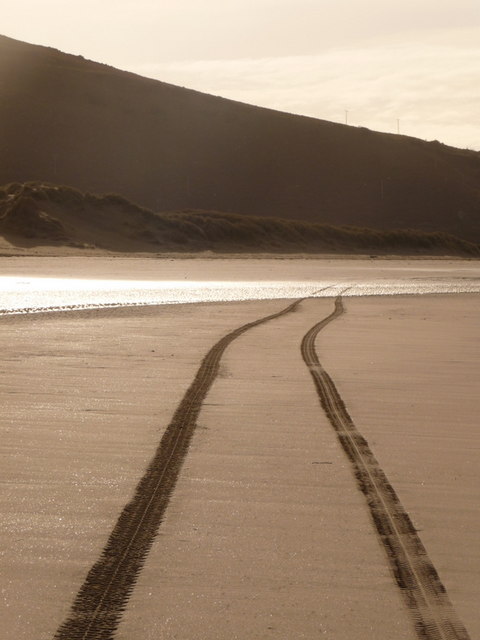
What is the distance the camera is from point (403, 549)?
4008mm

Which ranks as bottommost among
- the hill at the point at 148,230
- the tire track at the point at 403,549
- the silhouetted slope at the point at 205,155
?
the tire track at the point at 403,549

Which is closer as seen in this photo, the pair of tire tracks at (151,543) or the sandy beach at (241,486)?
the pair of tire tracks at (151,543)

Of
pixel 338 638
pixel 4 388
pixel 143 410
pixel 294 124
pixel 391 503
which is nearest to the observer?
pixel 338 638

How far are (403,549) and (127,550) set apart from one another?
96 centimetres

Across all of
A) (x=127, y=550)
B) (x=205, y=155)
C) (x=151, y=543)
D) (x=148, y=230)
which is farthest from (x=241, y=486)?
(x=205, y=155)

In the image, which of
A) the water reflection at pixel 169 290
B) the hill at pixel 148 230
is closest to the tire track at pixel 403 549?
the water reflection at pixel 169 290

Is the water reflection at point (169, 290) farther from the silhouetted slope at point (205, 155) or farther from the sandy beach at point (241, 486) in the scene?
the silhouetted slope at point (205, 155)

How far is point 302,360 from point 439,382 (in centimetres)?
183

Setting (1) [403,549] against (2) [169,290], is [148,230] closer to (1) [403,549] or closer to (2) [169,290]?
(2) [169,290]

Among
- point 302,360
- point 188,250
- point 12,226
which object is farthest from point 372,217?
point 302,360

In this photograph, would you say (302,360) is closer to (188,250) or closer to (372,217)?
(188,250)

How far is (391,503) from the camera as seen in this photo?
4.68m

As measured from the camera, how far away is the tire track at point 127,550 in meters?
3.28

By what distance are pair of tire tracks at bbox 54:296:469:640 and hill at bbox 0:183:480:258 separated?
135ft
